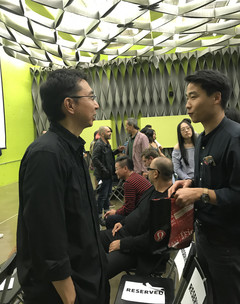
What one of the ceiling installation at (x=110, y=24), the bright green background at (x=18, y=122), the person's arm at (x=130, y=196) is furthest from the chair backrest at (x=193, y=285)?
the bright green background at (x=18, y=122)

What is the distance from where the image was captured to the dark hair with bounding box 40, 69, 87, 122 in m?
1.03

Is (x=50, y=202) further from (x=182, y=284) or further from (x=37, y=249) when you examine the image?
(x=182, y=284)

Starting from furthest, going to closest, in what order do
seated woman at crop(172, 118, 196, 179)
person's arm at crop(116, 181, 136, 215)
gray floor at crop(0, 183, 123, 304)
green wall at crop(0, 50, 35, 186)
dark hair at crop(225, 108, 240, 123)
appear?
1. green wall at crop(0, 50, 35, 186)
2. seated woman at crop(172, 118, 196, 179)
3. gray floor at crop(0, 183, 123, 304)
4. person's arm at crop(116, 181, 136, 215)
5. dark hair at crop(225, 108, 240, 123)

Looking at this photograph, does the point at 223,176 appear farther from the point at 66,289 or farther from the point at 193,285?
the point at 66,289

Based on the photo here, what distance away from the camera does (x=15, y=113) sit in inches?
326

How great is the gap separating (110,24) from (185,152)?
15.9 ft

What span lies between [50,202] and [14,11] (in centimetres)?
477

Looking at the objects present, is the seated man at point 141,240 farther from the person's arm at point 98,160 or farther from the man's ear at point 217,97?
the person's arm at point 98,160

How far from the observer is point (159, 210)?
1240mm

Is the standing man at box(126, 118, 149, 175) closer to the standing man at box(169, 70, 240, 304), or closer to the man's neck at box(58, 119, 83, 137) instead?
the standing man at box(169, 70, 240, 304)

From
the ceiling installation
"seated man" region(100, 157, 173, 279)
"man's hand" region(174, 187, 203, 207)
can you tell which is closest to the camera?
"man's hand" region(174, 187, 203, 207)

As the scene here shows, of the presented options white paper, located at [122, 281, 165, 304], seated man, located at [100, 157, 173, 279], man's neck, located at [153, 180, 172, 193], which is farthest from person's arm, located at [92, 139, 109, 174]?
white paper, located at [122, 281, 165, 304]

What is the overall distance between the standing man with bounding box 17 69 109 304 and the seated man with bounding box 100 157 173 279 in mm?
689

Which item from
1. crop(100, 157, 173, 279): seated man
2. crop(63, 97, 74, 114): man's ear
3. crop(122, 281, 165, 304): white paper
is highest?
crop(63, 97, 74, 114): man's ear
